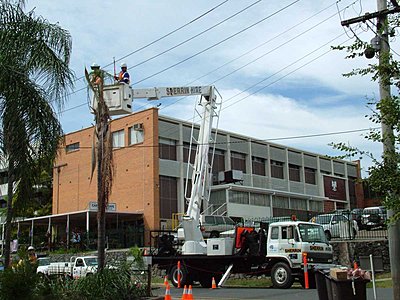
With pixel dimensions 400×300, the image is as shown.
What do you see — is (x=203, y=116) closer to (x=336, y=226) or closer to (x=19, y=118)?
(x=336, y=226)

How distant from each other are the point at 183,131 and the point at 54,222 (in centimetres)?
1542

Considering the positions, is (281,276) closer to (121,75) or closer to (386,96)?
(121,75)

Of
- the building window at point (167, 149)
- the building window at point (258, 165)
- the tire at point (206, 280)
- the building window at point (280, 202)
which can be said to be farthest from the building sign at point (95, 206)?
the tire at point (206, 280)

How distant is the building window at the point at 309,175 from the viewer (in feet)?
212

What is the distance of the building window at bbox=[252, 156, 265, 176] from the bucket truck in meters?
30.0

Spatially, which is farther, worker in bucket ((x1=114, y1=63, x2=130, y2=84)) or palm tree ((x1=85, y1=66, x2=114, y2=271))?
worker in bucket ((x1=114, y1=63, x2=130, y2=84))

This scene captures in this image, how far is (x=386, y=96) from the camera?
9.34 metres

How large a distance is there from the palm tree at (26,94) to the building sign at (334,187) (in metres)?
45.1

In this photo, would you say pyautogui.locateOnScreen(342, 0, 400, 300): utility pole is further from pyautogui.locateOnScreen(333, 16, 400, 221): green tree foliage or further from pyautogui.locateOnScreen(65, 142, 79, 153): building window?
pyautogui.locateOnScreen(65, 142, 79, 153): building window

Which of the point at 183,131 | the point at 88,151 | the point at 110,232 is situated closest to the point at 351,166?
Result: the point at 183,131

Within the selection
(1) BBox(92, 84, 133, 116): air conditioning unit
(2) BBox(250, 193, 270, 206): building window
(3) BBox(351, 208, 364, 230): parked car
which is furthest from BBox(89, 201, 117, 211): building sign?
(1) BBox(92, 84, 133, 116): air conditioning unit

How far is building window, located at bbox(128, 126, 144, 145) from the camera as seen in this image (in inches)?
1896

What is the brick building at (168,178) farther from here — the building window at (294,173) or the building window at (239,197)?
the building window at (294,173)

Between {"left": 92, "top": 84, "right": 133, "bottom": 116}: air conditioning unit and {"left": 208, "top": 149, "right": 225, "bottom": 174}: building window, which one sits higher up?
{"left": 208, "top": 149, "right": 225, "bottom": 174}: building window
